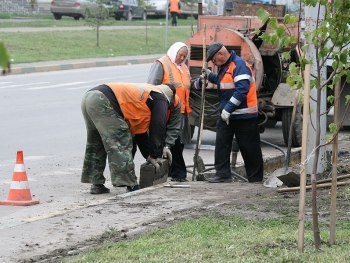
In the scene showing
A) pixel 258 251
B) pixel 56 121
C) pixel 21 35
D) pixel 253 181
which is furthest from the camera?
pixel 21 35

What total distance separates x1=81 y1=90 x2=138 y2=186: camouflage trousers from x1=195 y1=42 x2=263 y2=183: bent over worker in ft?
4.33

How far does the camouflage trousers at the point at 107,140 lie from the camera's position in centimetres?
973

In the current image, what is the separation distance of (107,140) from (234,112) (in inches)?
67.5

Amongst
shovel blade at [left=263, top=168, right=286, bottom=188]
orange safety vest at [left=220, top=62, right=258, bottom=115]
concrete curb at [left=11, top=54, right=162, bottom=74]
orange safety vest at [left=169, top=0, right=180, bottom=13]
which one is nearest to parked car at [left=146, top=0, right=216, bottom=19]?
orange safety vest at [left=169, top=0, right=180, bottom=13]

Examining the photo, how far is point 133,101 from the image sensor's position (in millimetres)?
9812

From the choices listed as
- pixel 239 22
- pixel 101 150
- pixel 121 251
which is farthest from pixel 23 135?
pixel 121 251

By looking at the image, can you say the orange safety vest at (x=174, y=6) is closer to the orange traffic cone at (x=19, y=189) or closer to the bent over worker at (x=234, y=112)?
the bent over worker at (x=234, y=112)

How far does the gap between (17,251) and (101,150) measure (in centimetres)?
328

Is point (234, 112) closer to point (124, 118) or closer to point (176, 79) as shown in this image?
point (176, 79)

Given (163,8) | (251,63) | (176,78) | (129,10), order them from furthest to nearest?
(163,8) < (129,10) < (251,63) < (176,78)

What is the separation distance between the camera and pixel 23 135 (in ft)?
48.3

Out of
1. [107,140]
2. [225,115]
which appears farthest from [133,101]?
[225,115]

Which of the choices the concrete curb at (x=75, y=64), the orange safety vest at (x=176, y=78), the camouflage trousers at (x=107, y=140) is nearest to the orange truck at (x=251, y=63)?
the orange safety vest at (x=176, y=78)

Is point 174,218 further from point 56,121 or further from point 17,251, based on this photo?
point 56,121
